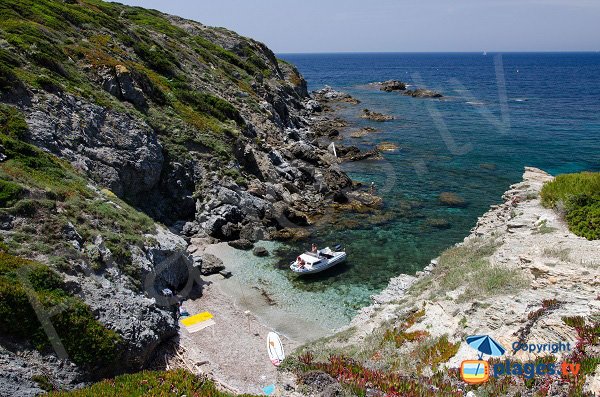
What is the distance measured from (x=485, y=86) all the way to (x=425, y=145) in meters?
92.9

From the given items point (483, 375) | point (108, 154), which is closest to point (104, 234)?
point (108, 154)

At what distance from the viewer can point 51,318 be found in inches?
637

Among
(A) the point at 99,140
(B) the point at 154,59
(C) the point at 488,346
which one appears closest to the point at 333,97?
(B) the point at 154,59

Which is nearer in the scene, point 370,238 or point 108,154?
point 108,154

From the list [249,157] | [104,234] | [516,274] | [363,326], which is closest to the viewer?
[516,274]

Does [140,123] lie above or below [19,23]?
below

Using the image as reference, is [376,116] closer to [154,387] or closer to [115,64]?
[115,64]

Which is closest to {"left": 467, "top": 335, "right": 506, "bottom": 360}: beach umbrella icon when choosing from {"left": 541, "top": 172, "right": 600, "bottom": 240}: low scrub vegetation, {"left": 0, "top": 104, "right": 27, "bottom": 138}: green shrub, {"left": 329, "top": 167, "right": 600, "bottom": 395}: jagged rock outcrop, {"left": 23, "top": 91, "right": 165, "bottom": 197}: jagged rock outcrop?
{"left": 329, "top": 167, "right": 600, "bottom": 395}: jagged rock outcrop

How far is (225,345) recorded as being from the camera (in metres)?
Result: 21.5

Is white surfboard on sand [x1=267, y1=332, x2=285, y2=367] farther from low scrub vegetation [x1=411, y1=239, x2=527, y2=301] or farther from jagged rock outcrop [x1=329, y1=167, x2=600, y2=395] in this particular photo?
low scrub vegetation [x1=411, y1=239, x2=527, y2=301]

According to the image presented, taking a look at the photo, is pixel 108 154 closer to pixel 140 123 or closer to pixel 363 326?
pixel 140 123

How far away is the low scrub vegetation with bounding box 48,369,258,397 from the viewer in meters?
11.7

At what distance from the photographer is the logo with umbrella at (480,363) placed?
466 inches

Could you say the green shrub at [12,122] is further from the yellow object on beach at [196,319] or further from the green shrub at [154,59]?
the green shrub at [154,59]
